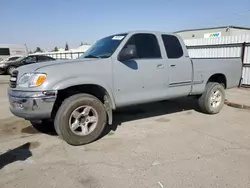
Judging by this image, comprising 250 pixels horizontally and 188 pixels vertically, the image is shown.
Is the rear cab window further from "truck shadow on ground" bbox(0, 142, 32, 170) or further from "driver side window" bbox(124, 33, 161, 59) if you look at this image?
"truck shadow on ground" bbox(0, 142, 32, 170)

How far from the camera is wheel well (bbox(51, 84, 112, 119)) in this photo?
13.2 feet

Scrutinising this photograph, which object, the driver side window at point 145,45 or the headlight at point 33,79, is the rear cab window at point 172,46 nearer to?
the driver side window at point 145,45

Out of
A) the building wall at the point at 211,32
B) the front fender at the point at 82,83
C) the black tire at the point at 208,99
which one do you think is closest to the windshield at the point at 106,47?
the front fender at the point at 82,83

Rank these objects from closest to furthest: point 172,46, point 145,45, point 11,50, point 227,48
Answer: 1. point 145,45
2. point 172,46
3. point 227,48
4. point 11,50

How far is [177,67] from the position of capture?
5090mm

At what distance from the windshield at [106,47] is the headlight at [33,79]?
127 centimetres

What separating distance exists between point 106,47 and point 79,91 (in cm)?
111

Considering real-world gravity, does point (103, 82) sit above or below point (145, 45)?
below

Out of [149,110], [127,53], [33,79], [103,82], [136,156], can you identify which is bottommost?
[149,110]

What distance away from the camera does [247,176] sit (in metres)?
2.97

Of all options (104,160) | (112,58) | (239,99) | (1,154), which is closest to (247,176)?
(104,160)

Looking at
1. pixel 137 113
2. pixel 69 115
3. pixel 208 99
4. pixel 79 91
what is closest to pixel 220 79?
pixel 208 99

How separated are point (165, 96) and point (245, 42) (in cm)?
735

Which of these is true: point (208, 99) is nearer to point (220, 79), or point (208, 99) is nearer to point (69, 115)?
point (220, 79)
